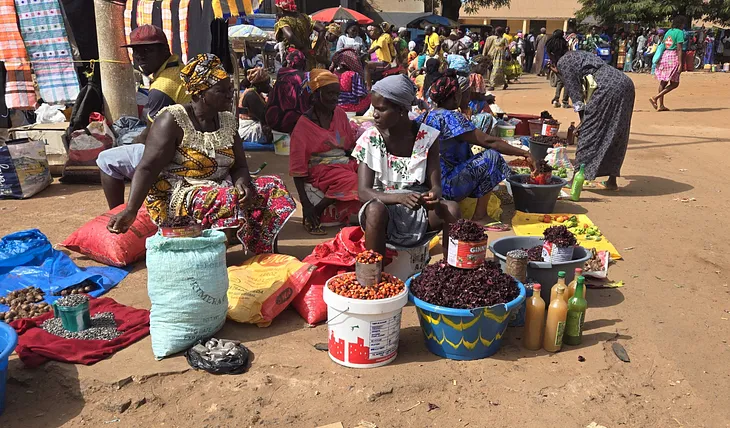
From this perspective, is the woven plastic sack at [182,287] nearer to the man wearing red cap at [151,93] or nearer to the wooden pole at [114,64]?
the man wearing red cap at [151,93]

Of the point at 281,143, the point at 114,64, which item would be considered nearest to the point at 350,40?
the point at 281,143

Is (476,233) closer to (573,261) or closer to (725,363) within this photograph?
(573,261)

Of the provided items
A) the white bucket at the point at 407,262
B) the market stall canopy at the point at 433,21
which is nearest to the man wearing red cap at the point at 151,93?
the white bucket at the point at 407,262

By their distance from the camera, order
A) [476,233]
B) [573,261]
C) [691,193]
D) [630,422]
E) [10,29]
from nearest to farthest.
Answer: [630,422]
[476,233]
[573,261]
[10,29]
[691,193]

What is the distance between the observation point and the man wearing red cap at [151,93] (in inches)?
185

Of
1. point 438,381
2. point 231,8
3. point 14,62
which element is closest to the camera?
point 438,381

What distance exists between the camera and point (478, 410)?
2.73m

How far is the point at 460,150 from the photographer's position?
5.02 meters

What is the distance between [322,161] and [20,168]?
3.20 meters

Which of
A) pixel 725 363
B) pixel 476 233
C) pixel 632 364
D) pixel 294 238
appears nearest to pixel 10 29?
pixel 294 238

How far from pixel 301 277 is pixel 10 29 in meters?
4.19

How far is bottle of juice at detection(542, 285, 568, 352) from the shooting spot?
310 centimetres

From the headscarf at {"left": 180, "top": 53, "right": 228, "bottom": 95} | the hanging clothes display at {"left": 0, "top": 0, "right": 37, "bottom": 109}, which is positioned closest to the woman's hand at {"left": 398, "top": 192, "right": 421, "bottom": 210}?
the headscarf at {"left": 180, "top": 53, "right": 228, "bottom": 95}

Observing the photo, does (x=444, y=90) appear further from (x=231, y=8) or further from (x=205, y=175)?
(x=231, y=8)
